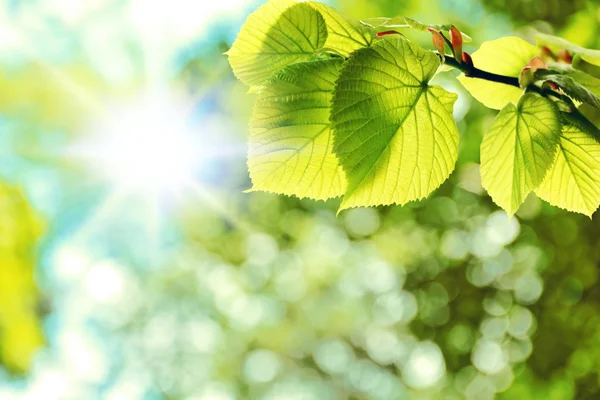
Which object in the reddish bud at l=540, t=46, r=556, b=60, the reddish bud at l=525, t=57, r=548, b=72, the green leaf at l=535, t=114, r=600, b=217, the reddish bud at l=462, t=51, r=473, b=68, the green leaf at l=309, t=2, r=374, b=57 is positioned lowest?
the green leaf at l=535, t=114, r=600, b=217

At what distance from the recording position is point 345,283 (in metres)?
5.77

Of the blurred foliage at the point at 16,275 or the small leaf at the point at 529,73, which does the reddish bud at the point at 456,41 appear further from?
the blurred foliage at the point at 16,275

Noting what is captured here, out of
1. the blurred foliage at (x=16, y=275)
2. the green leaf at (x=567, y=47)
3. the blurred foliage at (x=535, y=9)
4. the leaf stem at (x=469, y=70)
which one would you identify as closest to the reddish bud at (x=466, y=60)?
the leaf stem at (x=469, y=70)

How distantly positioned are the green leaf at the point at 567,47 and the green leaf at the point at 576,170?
0.26ft

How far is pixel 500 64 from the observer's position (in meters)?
0.41

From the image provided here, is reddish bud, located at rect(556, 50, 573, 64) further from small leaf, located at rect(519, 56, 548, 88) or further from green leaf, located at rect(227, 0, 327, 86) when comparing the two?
green leaf, located at rect(227, 0, 327, 86)

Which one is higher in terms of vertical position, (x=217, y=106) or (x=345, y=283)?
(x=217, y=106)

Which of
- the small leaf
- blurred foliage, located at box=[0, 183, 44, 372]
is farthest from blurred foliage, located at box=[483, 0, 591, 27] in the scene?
blurred foliage, located at box=[0, 183, 44, 372]

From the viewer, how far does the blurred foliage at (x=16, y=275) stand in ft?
16.8

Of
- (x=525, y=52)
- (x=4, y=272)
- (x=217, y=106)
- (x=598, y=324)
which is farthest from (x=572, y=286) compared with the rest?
(x=4, y=272)

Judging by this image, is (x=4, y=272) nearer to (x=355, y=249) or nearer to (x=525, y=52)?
(x=355, y=249)

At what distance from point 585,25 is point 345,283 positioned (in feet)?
11.6

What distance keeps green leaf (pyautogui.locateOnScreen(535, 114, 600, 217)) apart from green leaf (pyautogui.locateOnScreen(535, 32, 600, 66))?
0.26 ft

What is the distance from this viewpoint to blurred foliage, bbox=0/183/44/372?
16.8ft
